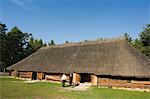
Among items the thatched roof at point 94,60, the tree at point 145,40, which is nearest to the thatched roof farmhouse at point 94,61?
the thatched roof at point 94,60

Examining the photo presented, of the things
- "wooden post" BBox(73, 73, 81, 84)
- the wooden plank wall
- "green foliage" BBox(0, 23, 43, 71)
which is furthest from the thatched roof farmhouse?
"green foliage" BBox(0, 23, 43, 71)

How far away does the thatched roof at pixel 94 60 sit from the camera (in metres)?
22.1

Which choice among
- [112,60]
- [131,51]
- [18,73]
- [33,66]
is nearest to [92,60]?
[112,60]

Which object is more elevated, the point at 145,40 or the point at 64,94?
the point at 145,40

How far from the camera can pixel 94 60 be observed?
84.2 feet

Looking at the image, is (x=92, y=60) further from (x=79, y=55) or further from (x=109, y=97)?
(x=109, y=97)

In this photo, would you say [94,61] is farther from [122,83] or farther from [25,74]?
[25,74]

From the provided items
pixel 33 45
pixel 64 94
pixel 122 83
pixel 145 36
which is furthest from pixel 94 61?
pixel 33 45

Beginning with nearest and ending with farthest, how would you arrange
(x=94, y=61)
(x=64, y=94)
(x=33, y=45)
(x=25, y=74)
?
(x=64, y=94)
(x=94, y=61)
(x=25, y=74)
(x=33, y=45)

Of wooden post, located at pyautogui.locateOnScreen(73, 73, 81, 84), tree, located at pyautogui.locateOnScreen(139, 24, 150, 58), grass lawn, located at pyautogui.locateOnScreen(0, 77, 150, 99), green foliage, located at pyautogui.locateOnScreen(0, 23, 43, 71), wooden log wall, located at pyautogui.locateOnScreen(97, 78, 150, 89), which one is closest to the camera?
grass lawn, located at pyautogui.locateOnScreen(0, 77, 150, 99)

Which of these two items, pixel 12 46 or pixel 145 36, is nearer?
pixel 145 36

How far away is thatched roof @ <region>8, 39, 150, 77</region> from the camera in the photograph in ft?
72.5

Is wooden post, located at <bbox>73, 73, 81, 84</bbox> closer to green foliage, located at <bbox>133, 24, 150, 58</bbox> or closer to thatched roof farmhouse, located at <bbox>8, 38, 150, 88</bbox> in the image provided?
thatched roof farmhouse, located at <bbox>8, 38, 150, 88</bbox>

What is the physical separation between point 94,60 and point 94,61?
26cm
